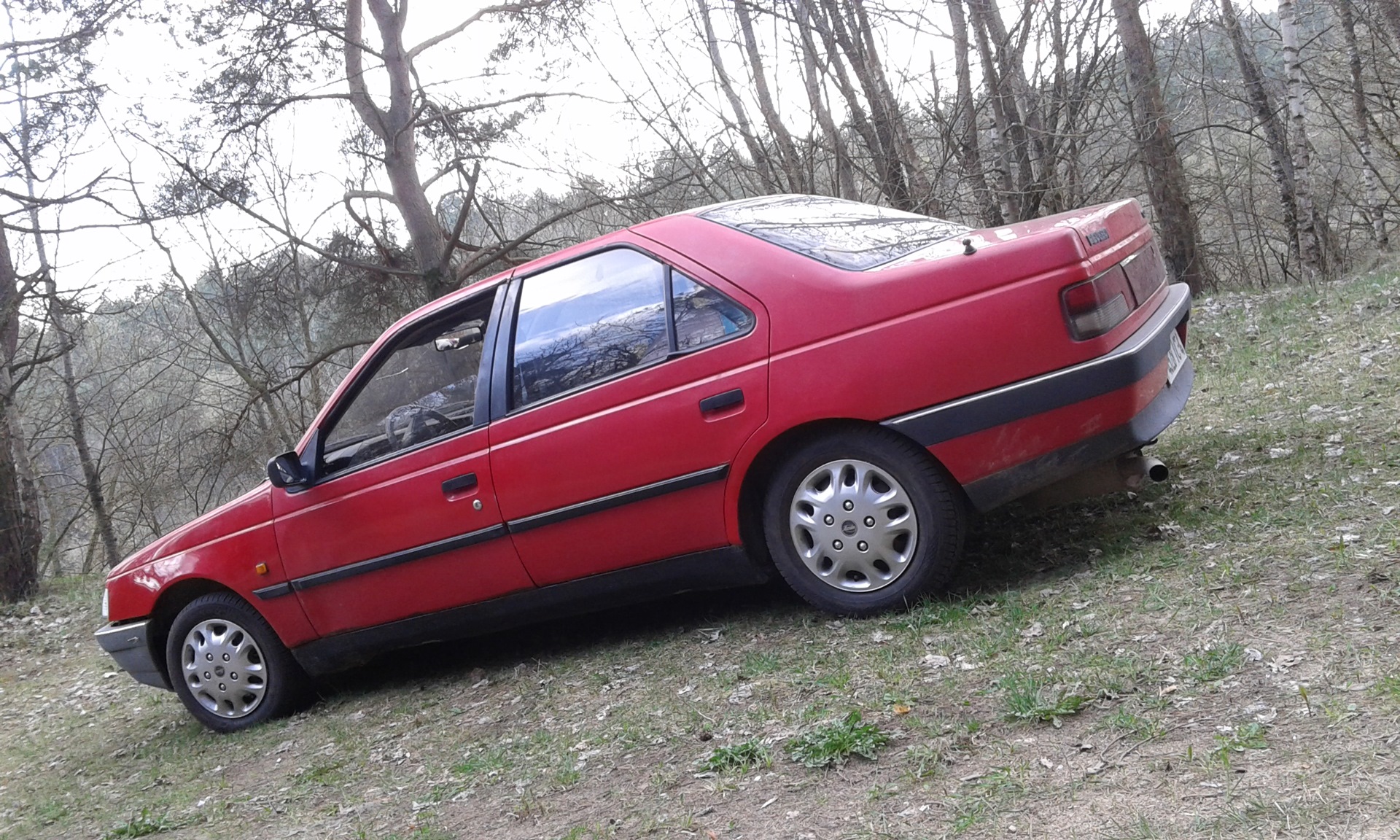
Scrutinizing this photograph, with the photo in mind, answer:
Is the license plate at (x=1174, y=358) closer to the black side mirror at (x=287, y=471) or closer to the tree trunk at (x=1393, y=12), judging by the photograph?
the black side mirror at (x=287, y=471)

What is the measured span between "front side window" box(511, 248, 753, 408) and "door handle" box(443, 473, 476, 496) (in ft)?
1.19

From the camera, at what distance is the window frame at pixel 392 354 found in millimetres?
4820

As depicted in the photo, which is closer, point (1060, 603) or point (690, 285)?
point (1060, 603)

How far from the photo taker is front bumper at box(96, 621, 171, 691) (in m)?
5.72

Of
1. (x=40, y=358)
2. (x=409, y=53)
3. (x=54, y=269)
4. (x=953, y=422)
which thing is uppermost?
(x=409, y=53)

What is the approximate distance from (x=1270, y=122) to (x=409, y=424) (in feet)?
47.5

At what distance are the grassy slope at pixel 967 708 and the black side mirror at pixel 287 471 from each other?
1.12m

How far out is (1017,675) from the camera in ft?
10.9

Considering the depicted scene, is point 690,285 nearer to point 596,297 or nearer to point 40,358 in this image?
point 596,297

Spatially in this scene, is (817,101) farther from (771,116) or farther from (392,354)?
(392,354)

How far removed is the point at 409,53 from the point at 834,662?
43.3ft

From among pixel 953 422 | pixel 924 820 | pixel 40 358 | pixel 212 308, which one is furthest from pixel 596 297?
pixel 212 308

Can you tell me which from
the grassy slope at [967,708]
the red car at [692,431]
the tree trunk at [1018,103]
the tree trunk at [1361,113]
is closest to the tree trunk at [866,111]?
the tree trunk at [1018,103]

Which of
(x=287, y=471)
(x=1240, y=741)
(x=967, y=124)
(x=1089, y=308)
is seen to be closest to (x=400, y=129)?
(x=967, y=124)
